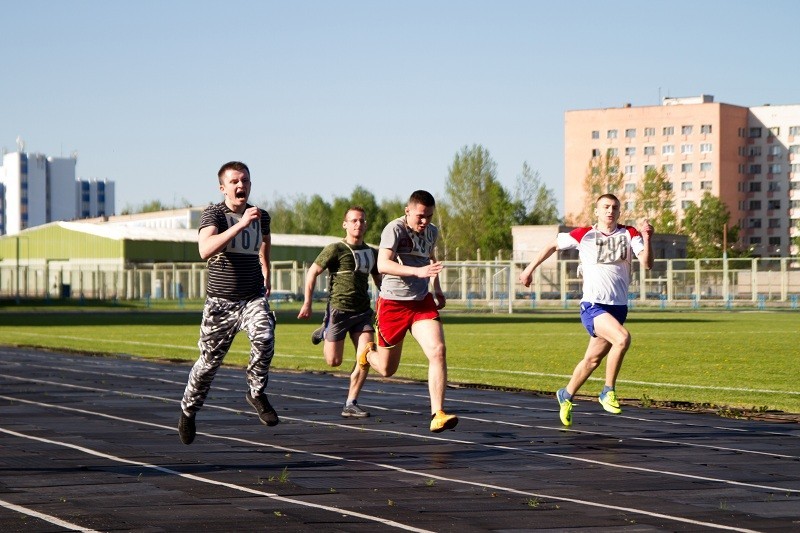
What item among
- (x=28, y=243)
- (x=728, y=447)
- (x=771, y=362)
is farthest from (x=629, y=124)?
(x=728, y=447)

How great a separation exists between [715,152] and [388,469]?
144099 millimetres

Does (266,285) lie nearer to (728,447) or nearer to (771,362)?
(728,447)

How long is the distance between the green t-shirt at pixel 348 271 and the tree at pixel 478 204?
104 metres

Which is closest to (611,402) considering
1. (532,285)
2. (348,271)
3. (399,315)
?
(399,315)

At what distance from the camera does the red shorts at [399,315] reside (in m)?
11.0

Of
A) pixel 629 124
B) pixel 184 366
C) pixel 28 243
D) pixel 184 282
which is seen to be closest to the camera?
pixel 184 366

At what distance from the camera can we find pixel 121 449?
10.2 metres

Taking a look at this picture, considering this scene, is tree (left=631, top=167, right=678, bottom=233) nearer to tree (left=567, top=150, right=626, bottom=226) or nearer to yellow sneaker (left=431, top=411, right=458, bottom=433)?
tree (left=567, top=150, right=626, bottom=226)

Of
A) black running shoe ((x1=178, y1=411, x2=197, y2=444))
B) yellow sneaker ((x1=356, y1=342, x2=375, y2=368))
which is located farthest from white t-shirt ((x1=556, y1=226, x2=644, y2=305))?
black running shoe ((x1=178, y1=411, x2=197, y2=444))

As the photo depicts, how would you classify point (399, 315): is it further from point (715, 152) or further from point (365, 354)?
point (715, 152)

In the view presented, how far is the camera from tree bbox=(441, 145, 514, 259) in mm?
116812

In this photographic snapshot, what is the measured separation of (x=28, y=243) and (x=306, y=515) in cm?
10158

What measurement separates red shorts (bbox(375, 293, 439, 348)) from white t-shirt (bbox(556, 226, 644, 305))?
4.86 ft

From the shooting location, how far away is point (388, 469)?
9.11 metres
